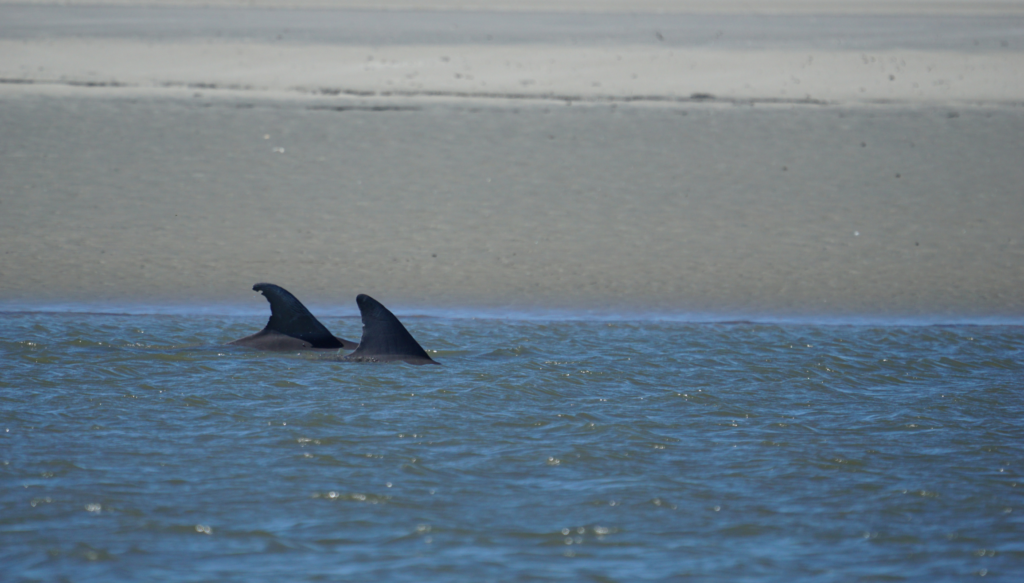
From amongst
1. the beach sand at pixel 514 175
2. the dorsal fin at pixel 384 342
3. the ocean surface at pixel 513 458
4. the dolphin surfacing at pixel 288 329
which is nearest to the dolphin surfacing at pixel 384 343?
the dorsal fin at pixel 384 342

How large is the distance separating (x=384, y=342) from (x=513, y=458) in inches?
72.5

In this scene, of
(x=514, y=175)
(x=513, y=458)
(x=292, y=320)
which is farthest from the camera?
(x=514, y=175)

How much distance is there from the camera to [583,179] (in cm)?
1255

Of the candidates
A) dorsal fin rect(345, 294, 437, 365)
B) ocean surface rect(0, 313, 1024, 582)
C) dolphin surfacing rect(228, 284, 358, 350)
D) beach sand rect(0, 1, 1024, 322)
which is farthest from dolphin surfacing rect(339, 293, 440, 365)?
beach sand rect(0, 1, 1024, 322)

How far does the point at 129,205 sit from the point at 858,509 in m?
8.02

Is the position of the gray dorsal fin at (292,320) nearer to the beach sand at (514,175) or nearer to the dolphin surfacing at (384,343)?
the dolphin surfacing at (384,343)

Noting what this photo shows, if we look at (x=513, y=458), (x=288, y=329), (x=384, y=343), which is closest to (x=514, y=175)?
(x=288, y=329)

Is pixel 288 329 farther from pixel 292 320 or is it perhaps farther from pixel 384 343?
pixel 384 343

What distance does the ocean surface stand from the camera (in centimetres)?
472

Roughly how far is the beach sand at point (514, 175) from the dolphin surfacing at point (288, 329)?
5.05 feet

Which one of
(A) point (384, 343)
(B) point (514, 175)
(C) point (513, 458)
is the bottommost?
(C) point (513, 458)

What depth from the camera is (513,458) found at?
19.0ft

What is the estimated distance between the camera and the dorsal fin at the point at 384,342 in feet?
24.1

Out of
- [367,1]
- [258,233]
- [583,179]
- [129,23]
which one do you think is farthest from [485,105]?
[367,1]
